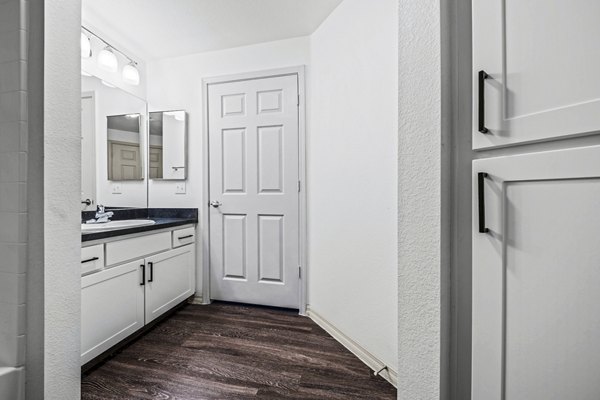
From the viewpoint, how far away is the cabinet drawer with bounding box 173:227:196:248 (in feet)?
7.70

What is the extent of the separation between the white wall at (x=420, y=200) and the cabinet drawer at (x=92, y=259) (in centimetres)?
162

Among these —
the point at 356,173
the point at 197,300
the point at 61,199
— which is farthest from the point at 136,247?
the point at 356,173

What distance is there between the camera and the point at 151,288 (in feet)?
6.63

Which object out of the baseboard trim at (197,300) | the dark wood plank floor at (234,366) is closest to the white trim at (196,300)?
the baseboard trim at (197,300)

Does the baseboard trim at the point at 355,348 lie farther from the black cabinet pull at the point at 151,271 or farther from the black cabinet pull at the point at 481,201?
the black cabinet pull at the point at 151,271

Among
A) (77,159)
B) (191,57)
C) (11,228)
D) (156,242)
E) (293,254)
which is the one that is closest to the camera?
(11,228)

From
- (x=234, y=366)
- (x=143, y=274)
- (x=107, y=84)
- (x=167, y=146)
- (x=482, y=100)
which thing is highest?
(x=107, y=84)

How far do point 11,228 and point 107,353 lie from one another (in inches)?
53.0

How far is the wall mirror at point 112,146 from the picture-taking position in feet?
6.97

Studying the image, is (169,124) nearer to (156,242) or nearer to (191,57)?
(191,57)

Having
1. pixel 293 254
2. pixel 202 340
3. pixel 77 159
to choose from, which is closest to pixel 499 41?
pixel 77 159

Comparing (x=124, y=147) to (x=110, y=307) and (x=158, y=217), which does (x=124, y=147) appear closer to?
(x=158, y=217)

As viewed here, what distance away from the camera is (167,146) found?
2.70 m

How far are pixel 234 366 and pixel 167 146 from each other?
2.09 meters
